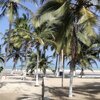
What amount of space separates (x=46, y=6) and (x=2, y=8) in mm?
10134

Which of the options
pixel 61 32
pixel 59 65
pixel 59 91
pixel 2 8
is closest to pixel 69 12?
pixel 61 32

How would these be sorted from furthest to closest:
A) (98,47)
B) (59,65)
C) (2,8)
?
(59,65), (98,47), (2,8)

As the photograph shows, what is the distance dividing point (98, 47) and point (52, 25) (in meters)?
20.6

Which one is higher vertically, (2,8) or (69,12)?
(2,8)

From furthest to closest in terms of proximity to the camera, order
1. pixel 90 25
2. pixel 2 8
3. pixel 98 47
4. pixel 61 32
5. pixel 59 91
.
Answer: pixel 98 47 → pixel 2 8 → pixel 59 91 → pixel 61 32 → pixel 90 25

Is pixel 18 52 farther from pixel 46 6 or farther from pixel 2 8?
pixel 46 6

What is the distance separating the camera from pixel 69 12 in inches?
1093

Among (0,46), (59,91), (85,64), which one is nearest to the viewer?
(59,91)

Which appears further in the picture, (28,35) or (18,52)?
(18,52)

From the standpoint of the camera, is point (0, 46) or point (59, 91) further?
point (0, 46)

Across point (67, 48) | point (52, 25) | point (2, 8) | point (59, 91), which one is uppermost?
point (2, 8)

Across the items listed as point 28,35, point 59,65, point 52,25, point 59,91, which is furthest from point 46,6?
point 59,65

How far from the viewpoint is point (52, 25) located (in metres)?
28.8

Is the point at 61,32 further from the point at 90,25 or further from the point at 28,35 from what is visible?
the point at 28,35
